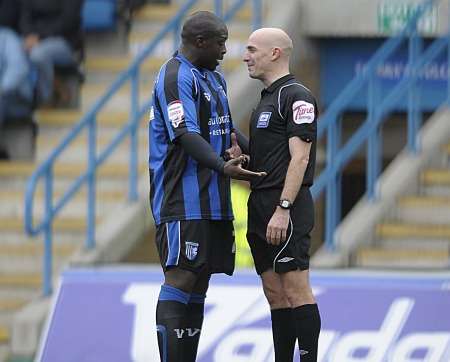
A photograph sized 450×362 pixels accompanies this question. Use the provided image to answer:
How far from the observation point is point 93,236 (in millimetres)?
10781

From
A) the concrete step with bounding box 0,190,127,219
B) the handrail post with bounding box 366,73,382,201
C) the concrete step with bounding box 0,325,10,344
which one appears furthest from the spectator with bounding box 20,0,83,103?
the handrail post with bounding box 366,73,382,201

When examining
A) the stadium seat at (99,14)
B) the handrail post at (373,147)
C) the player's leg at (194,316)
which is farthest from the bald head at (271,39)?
the stadium seat at (99,14)

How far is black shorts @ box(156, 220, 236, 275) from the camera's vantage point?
714 centimetres

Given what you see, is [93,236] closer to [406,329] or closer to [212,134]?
[406,329]

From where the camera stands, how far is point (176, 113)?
7.06 metres

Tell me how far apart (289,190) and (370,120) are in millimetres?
3490

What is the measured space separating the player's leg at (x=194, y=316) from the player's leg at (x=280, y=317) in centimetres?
32

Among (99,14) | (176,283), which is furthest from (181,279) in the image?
(99,14)

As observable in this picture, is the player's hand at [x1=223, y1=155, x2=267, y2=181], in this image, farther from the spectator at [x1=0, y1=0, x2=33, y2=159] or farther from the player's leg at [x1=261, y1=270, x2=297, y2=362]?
the spectator at [x1=0, y1=0, x2=33, y2=159]

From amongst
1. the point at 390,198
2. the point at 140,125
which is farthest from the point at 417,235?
the point at 140,125

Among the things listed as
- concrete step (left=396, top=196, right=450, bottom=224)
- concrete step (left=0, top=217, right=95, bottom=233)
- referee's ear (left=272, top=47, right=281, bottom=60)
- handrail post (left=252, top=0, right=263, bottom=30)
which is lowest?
concrete step (left=0, top=217, right=95, bottom=233)

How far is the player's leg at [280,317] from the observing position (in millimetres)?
7355

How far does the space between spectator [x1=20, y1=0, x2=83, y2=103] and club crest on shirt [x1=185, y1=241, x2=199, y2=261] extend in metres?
5.49

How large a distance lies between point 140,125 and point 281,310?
5024 millimetres
